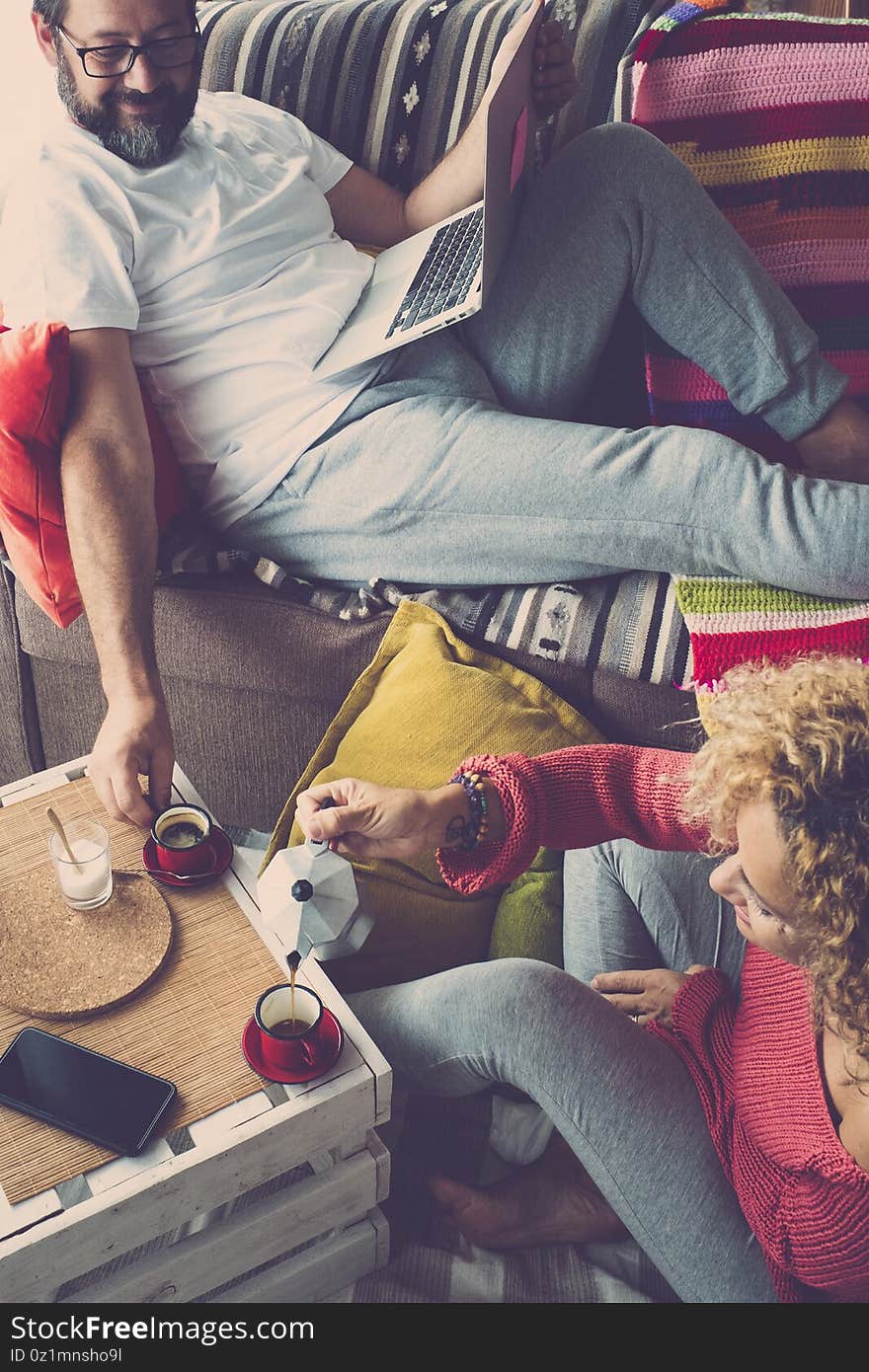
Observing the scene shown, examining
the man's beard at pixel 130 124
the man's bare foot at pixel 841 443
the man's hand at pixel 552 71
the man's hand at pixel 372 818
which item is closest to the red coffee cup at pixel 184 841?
the man's hand at pixel 372 818

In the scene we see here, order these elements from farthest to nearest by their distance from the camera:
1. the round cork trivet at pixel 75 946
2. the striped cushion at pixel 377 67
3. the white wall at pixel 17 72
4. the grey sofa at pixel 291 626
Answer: the white wall at pixel 17 72
the striped cushion at pixel 377 67
the grey sofa at pixel 291 626
the round cork trivet at pixel 75 946

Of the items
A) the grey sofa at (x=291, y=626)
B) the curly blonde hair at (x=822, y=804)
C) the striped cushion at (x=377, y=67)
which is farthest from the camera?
the striped cushion at (x=377, y=67)

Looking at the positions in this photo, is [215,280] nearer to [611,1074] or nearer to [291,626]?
[291,626]

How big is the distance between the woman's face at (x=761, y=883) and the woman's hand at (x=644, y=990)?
0.24 m

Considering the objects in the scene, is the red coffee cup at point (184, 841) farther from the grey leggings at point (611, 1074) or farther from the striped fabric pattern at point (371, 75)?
the striped fabric pattern at point (371, 75)

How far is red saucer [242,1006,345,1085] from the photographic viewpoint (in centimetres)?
94

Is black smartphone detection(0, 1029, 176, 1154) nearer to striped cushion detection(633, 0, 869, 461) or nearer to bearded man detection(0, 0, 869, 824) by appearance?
bearded man detection(0, 0, 869, 824)

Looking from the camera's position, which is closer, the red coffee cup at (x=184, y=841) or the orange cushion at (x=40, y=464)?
the red coffee cup at (x=184, y=841)

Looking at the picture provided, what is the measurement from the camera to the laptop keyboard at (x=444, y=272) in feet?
4.68

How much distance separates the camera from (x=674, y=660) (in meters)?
1.39

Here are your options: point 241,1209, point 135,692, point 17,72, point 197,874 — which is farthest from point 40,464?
point 17,72

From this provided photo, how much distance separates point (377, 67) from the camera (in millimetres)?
1771

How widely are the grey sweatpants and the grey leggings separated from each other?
443 mm

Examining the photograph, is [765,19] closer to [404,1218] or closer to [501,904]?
[501,904]
